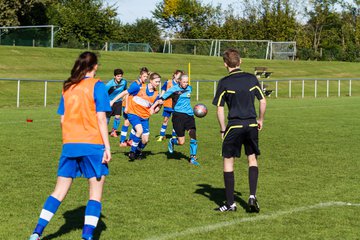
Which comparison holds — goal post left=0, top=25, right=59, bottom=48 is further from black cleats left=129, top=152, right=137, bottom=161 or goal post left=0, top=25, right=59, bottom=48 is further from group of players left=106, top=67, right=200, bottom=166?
black cleats left=129, top=152, right=137, bottom=161

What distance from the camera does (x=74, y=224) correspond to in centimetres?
729

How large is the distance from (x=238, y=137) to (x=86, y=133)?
7.84ft

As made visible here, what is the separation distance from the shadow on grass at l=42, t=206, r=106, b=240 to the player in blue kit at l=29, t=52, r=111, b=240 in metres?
0.58

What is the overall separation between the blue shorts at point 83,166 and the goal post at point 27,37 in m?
45.1

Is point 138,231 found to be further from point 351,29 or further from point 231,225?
point 351,29

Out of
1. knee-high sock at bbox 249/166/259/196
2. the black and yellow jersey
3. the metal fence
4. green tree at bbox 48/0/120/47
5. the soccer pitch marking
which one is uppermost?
green tree at bbox 48/0/120/47

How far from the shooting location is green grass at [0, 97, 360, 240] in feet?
23.2

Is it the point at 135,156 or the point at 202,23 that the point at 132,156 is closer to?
the point at 135,156

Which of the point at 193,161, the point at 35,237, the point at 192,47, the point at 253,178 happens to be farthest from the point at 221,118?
the point at 192,47

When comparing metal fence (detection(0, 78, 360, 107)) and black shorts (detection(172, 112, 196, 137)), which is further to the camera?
metal fence (detection(0, 78, 360, 107))

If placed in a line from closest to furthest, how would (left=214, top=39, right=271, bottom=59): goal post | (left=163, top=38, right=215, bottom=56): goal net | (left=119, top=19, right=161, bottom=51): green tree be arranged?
(left=214, top=39, right=271, bottom=59): goal post, (left=163, top=38, right=215, bottom=56): goal net, (left=119, top=19, right=161, bottom=51): green tree

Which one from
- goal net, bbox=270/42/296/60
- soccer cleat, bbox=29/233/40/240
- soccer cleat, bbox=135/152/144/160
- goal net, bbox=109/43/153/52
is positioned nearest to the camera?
soccer cleat, bbox=29/233/40/240

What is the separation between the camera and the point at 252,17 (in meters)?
78.6

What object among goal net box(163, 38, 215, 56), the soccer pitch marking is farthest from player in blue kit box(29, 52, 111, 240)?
goal net box(163, 38, 215, 56)
